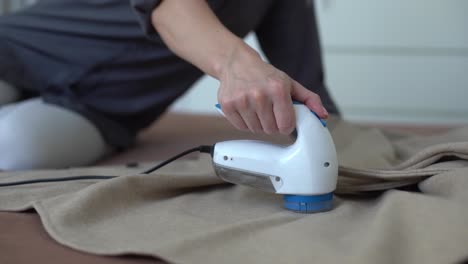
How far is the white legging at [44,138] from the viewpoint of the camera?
3.10ft

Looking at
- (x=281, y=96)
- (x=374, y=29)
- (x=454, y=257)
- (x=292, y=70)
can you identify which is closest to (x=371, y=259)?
(x=454, y=257)

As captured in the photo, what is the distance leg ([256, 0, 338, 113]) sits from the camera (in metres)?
1.31

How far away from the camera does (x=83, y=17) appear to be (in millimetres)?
1146

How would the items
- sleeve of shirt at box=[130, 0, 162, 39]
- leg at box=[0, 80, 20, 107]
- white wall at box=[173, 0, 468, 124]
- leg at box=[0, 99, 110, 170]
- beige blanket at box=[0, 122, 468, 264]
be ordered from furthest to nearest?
1. white wall at box=[173, 0, 468, 124]
2. leg at box=[0, 80, 20, 107]
3. leg at box=[0, 99, 110, 170]
4. sleeve of shirt at box=[130, 0, 162, 39]
5. beige blanket at box=[0, 122, 468, 264]

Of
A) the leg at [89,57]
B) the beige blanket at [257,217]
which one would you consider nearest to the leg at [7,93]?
the leg at [89,57]

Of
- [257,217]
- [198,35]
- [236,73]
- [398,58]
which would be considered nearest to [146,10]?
[198,35]

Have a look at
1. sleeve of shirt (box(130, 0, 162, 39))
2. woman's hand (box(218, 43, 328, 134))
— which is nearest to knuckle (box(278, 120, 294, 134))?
woman's hand (box(218, 43, 328, 134))

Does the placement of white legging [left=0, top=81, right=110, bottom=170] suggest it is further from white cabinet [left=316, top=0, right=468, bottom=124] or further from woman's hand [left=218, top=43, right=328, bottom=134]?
white cabinet [left=316, top=0, right=468, bottom=124]

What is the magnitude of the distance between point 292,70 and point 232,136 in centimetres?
21

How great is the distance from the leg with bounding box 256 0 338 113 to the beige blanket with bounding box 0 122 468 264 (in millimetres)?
627

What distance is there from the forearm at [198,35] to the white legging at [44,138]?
0.99 ft

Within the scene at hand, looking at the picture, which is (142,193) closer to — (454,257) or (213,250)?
(213,250)

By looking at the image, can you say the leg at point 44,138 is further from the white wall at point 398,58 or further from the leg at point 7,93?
the white wall at point 398,58

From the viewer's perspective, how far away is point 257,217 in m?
0.61
